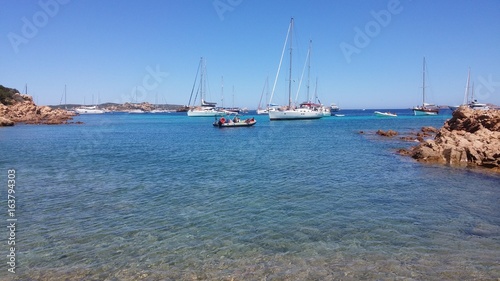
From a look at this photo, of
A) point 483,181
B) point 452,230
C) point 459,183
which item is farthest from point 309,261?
point 483,181

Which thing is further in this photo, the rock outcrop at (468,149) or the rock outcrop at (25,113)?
the rock outcrop at (25,113)

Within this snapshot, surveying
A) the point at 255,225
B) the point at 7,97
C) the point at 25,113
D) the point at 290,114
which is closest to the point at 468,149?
the point at 255,225

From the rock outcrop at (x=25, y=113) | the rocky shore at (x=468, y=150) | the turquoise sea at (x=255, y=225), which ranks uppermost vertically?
the rock outcrop at (x=25, y=113)

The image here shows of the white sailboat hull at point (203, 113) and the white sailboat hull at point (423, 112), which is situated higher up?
the white sailboat hull at point (423, 112)

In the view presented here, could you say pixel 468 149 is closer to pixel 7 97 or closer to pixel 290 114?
pixel 290 114

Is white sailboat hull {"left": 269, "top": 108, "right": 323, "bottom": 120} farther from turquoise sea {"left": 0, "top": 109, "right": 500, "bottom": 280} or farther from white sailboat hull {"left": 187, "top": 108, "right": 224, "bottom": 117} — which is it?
turquoise sea {"left": 0, "top": 109, "right": 500, "bottom": 280}

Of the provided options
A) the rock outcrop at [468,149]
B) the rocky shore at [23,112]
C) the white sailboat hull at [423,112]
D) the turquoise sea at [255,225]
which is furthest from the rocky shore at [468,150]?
the white sailboat hull at [423,112]

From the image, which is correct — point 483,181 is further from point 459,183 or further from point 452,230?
point 452,230

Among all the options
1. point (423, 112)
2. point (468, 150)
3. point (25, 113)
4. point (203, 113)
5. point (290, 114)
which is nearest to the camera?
point (468, 150)

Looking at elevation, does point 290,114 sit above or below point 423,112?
below

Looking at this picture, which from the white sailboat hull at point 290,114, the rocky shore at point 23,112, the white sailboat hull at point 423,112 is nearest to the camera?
the rocky shore at point 23,112

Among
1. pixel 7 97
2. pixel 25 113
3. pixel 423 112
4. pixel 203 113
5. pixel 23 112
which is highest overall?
pixel 7 97

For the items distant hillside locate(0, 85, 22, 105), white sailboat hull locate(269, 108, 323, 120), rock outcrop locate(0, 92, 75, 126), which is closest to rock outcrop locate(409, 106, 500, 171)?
white sailboat hull locate(269, 108, 323, 120)

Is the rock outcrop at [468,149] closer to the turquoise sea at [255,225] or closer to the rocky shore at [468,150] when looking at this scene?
the rocky shore at [468,150]
